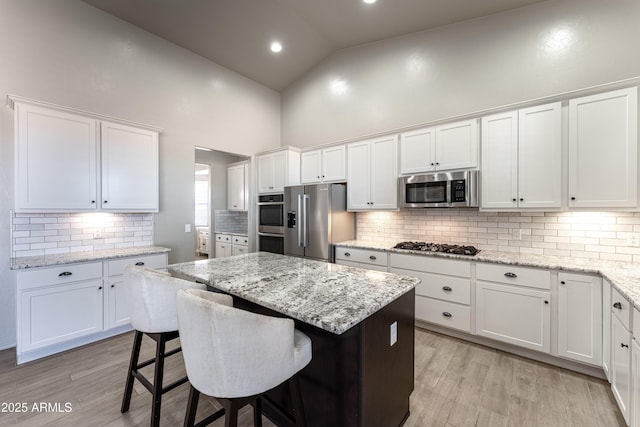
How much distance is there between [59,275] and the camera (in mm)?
2580

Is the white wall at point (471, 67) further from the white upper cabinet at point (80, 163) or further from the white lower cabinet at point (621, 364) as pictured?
the white upper cabinet at point (80, 163)

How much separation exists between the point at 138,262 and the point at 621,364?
Answer: 4.27 meters

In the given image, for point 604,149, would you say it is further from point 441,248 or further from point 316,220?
point 316,220

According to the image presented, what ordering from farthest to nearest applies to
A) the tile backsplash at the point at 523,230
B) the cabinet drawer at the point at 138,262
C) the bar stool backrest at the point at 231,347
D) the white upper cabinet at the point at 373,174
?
1. the white upper cabinet at the point at 373,174
2. the cabinet drawer at the point at 138,262
3. the tile backsplash at the point at 523,230
4. the bar stool backrest at the point at 231,347

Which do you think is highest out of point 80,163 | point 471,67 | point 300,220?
point 471,67

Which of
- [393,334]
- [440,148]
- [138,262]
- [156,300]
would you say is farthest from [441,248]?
[138,262]

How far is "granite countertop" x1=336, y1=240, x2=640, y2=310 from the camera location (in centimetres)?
173

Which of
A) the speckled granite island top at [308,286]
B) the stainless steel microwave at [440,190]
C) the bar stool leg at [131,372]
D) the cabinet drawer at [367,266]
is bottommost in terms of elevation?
the bar stool leg at [131,372]

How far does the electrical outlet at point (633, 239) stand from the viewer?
2.39 metres

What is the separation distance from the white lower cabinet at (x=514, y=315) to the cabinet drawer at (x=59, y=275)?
3949 mm

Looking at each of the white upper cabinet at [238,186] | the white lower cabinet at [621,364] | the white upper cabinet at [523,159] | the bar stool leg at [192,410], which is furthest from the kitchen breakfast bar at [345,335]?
the white upper cabinet at [238,186]

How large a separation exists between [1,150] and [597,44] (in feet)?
19.8

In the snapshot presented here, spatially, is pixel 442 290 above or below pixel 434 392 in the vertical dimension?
above

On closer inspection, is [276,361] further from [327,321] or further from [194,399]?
[194,399]
